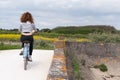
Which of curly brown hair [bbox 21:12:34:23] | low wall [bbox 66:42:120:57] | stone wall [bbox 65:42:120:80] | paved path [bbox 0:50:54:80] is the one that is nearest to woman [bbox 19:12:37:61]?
curly brown hair [bbox 21:12:34:23]

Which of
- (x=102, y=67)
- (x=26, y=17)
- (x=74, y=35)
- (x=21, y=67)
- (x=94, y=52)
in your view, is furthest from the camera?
(x=74, y=35)

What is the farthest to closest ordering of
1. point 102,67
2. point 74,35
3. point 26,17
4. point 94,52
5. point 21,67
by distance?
point 74,35 < point 94,52 < point 102,67 < point 21,67 < point 26,17

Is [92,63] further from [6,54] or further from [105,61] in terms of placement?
[6,54]

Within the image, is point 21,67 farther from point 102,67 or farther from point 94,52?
→ point 94,52

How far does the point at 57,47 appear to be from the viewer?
51.2 feet

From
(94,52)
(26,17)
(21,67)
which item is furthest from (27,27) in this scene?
(94,52)

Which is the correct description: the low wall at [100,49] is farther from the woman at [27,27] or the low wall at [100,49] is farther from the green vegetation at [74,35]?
the woman at [27,27]

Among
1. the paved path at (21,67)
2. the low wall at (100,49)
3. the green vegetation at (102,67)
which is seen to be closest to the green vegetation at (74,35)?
the low wall at (100,49)

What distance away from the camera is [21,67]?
13375 millimetres

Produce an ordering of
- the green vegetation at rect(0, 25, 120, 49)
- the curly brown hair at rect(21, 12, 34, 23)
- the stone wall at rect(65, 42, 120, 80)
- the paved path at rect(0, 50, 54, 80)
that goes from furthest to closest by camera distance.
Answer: the green vegetation at rect(0, 25, 120, 49), the stone wall at rect(65, 42, 120, 80), the curly brown hair at rect(21, 12, 34, 23), the paved path at rect(0, 50, 54, 80)

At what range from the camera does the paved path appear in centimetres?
1199

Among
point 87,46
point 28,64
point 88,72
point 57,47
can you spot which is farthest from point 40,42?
point 28,64

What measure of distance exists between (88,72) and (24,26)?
5.53 meters

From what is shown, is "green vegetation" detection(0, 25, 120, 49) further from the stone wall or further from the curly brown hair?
the curly brown hair
